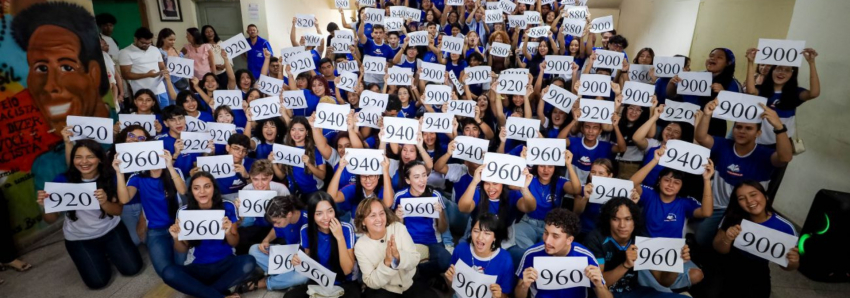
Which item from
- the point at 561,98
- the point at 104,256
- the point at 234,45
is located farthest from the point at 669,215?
the point at 234,45

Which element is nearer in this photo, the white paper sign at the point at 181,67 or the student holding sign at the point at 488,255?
the student holding sign at the point at 488,255

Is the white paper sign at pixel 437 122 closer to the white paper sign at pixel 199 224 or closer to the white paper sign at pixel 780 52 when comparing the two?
the white paper sign at pixel 199 224

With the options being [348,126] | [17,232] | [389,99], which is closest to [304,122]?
[348,126]

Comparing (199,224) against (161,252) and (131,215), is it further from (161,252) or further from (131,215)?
(131,215)

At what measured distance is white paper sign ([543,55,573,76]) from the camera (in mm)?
5902

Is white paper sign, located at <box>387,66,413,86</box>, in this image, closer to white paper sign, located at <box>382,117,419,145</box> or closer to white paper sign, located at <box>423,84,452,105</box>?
white paper sign, located at <box>423,84,452,105</box>

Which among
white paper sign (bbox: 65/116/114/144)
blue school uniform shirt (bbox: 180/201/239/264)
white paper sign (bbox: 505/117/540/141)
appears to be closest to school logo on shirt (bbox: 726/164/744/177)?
white paper sign (bbox: 505/117/540/141)

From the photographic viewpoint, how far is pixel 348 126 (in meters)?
4.77

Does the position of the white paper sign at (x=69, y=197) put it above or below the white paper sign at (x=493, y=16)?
below

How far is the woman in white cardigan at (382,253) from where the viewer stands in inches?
131

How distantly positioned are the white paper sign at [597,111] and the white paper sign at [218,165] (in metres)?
3.55

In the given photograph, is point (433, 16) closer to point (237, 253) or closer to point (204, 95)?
point (204, 95)

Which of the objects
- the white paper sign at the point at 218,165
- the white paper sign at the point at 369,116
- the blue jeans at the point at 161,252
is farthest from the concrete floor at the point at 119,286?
the white paper sign at the point at 369,116

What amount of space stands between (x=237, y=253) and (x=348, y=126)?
1657 millimetres
